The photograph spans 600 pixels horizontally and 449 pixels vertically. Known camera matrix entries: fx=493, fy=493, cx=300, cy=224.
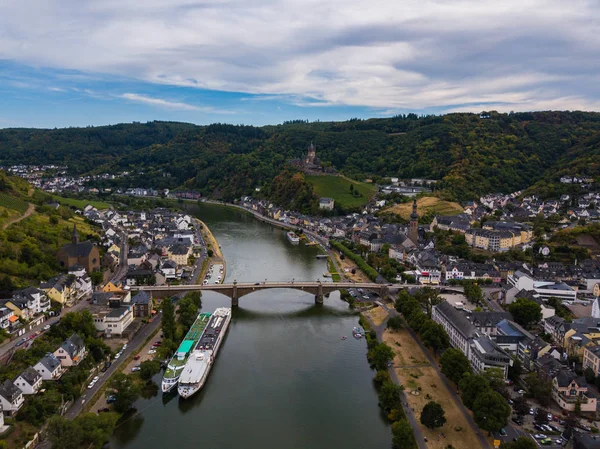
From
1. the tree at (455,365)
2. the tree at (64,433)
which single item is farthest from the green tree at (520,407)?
the tree at (64,433)

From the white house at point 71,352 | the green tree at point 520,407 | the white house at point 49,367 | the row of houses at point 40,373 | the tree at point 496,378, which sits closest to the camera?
the row of houses at point 40,373

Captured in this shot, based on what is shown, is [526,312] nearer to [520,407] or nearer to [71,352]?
[520,407]

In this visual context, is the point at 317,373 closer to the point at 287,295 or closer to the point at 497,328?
the point at 497,328

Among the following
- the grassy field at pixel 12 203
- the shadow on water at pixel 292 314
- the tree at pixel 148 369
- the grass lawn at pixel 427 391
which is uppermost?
→ the grassy field at pixel 12 203

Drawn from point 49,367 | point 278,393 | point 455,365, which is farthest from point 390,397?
point 49,367

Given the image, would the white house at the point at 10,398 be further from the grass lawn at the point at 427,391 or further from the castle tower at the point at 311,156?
the castle tower at the point at 311,156

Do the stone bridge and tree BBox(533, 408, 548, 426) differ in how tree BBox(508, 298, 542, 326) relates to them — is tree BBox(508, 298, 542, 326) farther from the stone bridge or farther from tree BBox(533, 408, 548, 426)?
tree BBox(533, 408, 548, 426)
